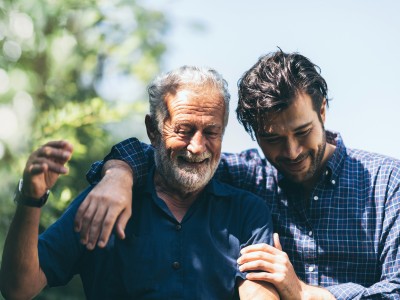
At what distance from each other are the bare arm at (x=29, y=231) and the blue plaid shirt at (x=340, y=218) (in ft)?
1.93

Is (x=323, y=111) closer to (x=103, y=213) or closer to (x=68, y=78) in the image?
(x=103, y=213)

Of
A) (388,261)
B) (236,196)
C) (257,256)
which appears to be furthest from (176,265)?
(388,261)

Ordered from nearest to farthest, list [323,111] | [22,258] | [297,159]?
[22,258] → [297,159] → [323,111]

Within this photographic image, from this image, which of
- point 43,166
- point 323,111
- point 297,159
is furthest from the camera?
point 323,111

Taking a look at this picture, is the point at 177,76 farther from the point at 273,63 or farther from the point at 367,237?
the point at 367,237

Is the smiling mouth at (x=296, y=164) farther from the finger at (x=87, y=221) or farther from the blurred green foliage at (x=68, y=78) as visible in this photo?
the blurred green foliage at (x=68, y=78)

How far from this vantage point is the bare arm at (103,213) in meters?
2.17

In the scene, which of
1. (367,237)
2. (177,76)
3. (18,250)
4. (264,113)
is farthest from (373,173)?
(18,250)

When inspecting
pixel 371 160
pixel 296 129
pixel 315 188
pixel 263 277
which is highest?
pixel 296 129

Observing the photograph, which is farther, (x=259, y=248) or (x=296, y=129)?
(x=296, y=129)

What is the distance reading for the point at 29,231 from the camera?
2.26 meters

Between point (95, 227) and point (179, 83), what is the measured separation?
900 mm

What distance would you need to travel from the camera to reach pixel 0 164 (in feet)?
13.3

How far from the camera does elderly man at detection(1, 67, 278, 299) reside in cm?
255
